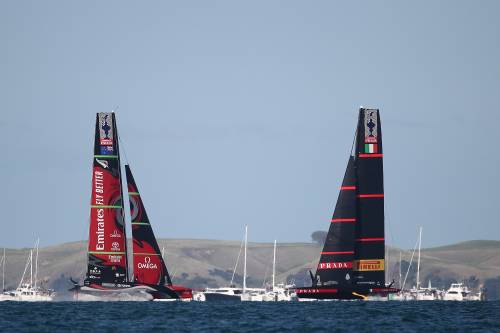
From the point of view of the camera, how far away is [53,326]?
87438 millimetres

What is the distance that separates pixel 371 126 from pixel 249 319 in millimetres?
31450

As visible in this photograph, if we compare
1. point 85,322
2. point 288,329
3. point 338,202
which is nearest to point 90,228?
point 338,202

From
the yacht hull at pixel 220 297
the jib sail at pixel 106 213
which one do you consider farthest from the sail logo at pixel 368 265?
the yacht hull at pixel 220 297

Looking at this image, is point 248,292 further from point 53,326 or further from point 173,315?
point 53,326

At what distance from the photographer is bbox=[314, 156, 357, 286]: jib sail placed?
402 ft

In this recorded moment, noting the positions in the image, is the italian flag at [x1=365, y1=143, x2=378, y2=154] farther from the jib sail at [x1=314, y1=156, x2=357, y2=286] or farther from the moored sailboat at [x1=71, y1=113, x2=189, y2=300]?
the moored sailboat at [x1=71, y1=113, x2=189, y2=300]

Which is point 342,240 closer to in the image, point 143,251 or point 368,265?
point 368,265

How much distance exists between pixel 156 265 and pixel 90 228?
7.85 meters

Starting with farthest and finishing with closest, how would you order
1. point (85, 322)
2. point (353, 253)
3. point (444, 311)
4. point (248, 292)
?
point (248, 292) < point (353, 253) < point (444, 311) < point (85, 322)

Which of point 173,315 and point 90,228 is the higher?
point 90,228

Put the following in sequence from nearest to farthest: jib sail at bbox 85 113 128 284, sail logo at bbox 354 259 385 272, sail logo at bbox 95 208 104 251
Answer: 1. jib sail at bbox 85 113 128 284
2. sail logo at bbox 95 208 104 251
3. sail logo at bbox 354 259 385 272

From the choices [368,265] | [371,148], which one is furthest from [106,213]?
[371,148]

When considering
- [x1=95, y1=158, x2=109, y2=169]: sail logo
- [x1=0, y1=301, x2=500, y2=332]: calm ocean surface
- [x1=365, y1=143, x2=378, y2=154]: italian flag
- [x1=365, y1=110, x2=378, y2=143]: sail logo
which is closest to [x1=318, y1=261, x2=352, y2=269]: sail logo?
[x1=0, y1=301, x2=500, y2=332]: calm ocean surface

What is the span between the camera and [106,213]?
125 meters
